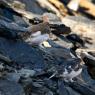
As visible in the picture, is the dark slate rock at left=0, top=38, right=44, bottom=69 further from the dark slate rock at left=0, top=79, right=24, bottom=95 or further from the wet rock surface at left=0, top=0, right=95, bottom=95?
the dark slate rock at left=0, top=79, right=24, bottom=95

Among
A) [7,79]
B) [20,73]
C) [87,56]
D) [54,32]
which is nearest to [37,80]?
[20,73]

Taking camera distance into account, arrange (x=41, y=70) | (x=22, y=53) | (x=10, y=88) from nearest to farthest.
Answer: (x=10, y=88)
(x=41, y=70)
(x=22, y=53)

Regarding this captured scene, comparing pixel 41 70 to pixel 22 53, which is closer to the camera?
pixel 41 70

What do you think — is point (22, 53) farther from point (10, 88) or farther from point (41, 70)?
point (10, 88)

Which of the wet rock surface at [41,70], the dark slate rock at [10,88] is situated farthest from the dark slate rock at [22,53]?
the dark slate rock at [10,88]

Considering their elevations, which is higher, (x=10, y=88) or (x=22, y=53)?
(x=10, y=88)

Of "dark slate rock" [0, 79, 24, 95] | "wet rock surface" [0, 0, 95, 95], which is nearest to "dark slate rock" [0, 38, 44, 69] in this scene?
"wet rock surface" [0, 0, 95, 95]

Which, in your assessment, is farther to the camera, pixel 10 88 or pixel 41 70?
pixel 41 70

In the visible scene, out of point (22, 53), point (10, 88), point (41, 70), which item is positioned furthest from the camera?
point (22, 53)

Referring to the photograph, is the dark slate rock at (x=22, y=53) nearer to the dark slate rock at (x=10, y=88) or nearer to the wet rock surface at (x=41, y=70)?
the wet rock surface at (x=41, y=70)

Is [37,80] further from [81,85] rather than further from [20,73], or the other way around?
[81,85]

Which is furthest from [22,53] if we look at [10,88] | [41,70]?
[10,88]
